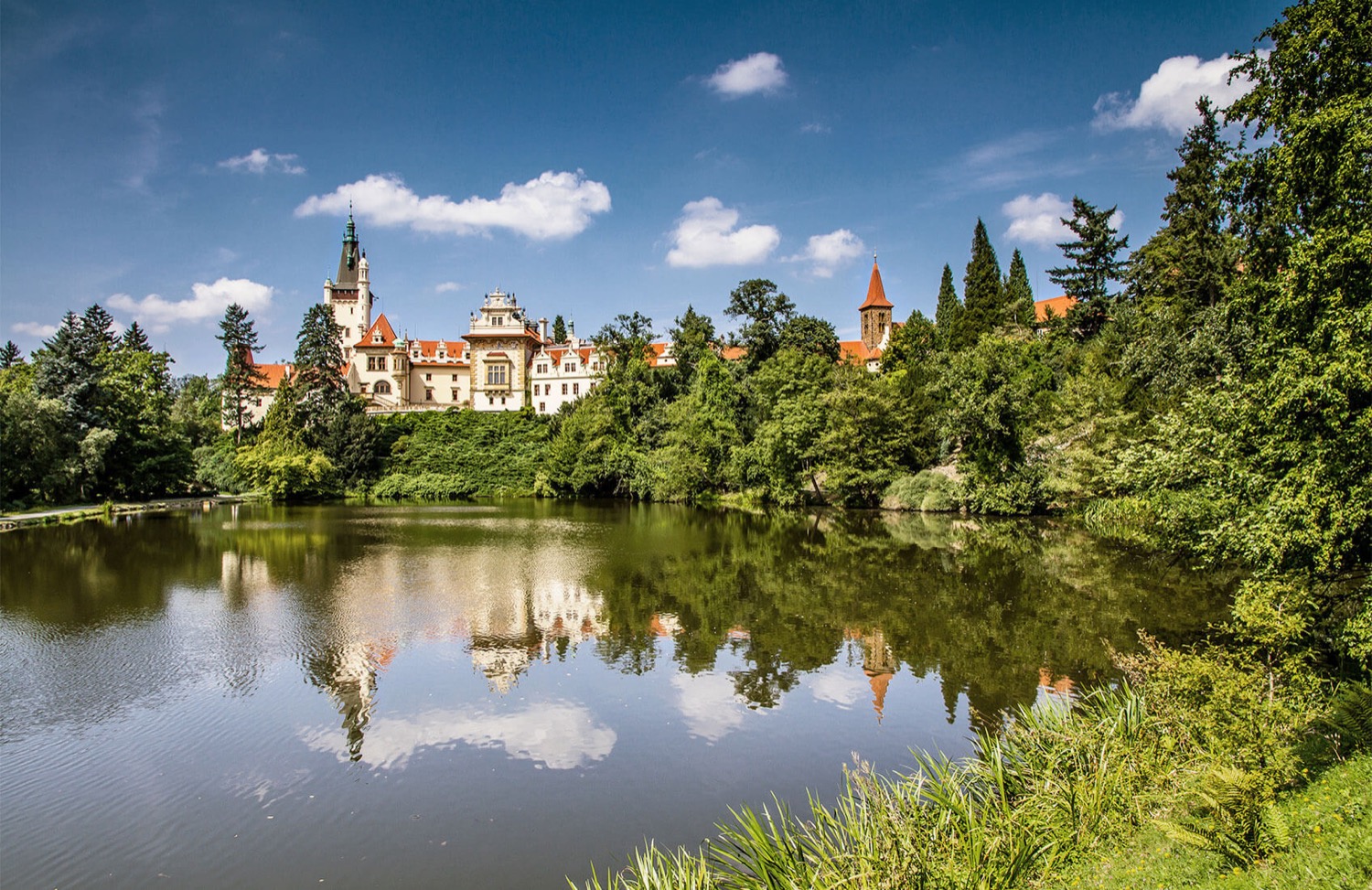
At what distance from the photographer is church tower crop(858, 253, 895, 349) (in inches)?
3236

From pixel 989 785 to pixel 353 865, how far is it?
20.4 feet

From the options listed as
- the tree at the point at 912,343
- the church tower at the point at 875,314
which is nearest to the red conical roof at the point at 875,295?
the church tower at the point at 875,314

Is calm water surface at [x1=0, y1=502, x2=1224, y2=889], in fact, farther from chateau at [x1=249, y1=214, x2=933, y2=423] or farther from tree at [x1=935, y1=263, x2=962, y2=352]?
chateau at [x1=249, y1=214, x2=933, y2=423]

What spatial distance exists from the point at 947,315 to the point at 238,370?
2253 inches

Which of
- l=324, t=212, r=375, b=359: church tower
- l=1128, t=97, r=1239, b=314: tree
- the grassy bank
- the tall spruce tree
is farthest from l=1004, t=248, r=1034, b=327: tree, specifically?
l=324, t=212, r=375, b=359: church tower

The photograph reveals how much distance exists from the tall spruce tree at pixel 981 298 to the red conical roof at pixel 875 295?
28422 mm

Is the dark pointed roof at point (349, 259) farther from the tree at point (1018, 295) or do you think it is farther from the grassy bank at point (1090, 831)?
the grassy bank at point (1090, 831)

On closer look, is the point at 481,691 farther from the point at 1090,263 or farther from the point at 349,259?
the point at 349,259

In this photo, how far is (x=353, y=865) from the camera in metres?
7.11

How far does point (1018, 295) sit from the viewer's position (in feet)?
176

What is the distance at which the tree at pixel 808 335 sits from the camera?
177 feet

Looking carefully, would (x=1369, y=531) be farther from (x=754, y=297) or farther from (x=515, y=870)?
(x=754, y=297)


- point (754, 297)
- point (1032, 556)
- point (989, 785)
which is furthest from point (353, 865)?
point (754, 297)

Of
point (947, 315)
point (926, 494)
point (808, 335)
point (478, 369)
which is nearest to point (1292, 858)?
point (926, 494)
